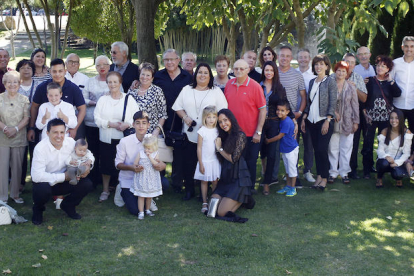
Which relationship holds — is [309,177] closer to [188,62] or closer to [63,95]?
[188,62]

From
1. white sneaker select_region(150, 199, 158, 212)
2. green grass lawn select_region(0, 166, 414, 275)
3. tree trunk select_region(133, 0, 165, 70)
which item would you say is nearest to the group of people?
white sneaker select_region(150, 199, 158, 212)

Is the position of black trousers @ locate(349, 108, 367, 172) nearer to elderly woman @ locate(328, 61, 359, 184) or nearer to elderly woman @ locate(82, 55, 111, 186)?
elderly woman @ locate(328, 61, 359, 184)

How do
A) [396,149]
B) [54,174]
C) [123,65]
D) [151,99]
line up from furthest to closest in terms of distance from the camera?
[123,65] → [396,149] → [151,99] → [54,174]

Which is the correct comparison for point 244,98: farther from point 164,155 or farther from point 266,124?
point 164,155

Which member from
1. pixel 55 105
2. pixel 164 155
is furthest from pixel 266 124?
pixel 55 105

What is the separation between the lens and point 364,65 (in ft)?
25.5

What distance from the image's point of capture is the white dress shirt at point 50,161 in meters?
5.52

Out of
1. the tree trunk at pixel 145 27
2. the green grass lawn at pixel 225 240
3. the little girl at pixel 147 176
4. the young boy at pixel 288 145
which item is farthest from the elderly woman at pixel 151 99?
the tree trunk at pixel 145 27

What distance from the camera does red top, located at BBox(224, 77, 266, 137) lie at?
6.38m

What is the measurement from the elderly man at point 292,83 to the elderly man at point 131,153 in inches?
82.2

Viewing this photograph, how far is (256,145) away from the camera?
656 cm

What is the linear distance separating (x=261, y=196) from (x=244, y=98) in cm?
141

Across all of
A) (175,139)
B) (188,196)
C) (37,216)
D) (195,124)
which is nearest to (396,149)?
(195,124)

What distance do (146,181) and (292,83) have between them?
2.49 m
